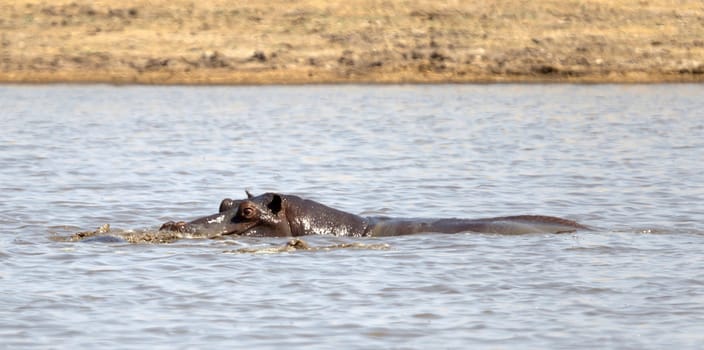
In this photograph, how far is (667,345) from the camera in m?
7.34

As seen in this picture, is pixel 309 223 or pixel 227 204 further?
pixel 309 223

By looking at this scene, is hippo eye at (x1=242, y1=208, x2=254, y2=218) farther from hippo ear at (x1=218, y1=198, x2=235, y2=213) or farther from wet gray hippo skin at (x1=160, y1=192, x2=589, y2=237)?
hippo ear at (x1=218, y1=198, x2=235, y2=213)

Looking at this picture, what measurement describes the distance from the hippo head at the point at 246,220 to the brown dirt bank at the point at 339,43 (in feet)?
88.6

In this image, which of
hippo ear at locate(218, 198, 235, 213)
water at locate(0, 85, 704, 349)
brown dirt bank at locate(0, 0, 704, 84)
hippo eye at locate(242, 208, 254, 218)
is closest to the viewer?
water at locate(0, 85, 704, 349)

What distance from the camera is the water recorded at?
7848mm

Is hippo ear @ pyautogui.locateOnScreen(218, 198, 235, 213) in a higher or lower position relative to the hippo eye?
higher

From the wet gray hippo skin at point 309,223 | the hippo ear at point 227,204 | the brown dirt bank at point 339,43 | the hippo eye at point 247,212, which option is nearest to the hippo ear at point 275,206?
the wet gray hippo skin at point 309,223

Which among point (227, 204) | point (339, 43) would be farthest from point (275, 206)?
point (339, 43)

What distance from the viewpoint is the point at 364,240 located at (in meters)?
11.0

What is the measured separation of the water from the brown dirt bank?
24.2 ft

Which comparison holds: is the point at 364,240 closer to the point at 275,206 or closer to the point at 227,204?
the point at 275,206

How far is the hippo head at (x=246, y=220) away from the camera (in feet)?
34.6

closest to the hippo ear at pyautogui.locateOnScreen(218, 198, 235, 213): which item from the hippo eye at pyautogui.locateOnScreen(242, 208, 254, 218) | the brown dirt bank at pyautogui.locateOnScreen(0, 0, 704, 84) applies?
the hippo eye at pyautogui.locateOnScreen(242, 208, 254, 218)

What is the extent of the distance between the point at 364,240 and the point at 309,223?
0.49 meters
